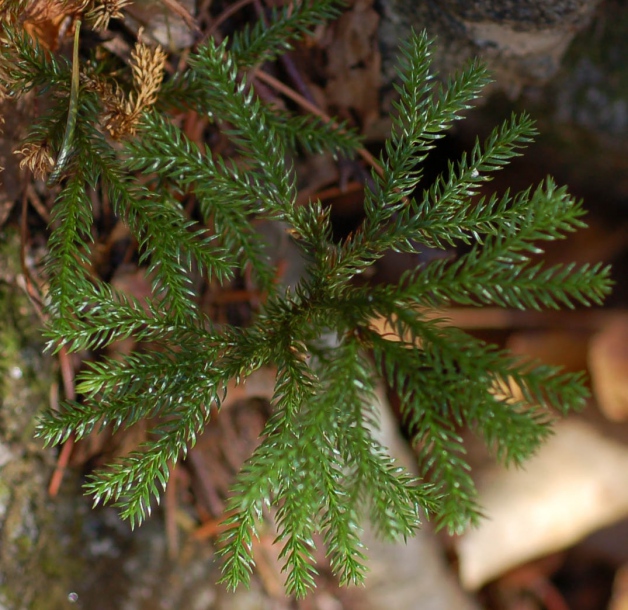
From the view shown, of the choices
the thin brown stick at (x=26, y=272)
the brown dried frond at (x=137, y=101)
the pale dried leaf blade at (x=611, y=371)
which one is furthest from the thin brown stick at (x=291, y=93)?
the pale dried leaf blade at (x=611, y=371)

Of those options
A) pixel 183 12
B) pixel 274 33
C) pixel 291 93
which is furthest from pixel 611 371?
pixel 183 12

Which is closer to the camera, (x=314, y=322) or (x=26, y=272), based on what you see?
(x=314, y=322)

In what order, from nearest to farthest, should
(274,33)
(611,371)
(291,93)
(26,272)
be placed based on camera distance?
(274,33), (26,272), (291,93), (611,371)

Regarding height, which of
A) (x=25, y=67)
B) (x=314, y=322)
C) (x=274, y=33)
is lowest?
(x=314, y=322)

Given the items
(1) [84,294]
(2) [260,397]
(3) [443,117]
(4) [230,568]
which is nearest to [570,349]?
(2) [260,397]

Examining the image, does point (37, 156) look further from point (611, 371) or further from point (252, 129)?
point (611, 371)

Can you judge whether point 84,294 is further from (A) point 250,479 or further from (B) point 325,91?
(B) point 325,91

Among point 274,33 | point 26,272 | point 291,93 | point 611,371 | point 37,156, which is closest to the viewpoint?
point 37,156

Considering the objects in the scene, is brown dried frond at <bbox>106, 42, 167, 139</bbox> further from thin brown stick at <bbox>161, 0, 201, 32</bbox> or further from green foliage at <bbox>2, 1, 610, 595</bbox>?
thin brown stick at <bbox>161, 0, 201, 32</bbox>

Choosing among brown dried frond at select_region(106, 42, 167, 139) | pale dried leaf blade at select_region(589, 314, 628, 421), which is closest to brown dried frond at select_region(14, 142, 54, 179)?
brown dried frond at select_region(106, 42, 167, 139)
